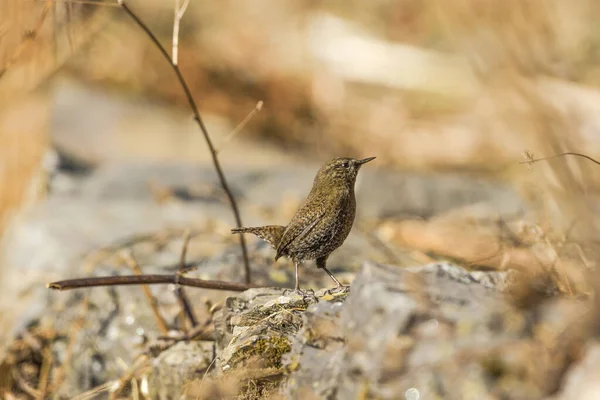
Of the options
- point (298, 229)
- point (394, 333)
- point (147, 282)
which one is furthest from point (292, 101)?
point (394, 333)

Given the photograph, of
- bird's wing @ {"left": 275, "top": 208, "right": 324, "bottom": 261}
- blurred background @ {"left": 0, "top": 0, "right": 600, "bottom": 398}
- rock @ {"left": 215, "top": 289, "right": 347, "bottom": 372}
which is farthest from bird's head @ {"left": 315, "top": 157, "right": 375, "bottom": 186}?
blurred background @ {"left": 0, "top": 0, "right": 600, "bottom": 398}

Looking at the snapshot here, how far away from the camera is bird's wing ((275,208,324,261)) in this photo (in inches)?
122

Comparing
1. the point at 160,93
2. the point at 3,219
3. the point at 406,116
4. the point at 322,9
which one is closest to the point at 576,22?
the point at 406,116

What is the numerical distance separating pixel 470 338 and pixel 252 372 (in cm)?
85

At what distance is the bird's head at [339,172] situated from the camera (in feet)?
10.5

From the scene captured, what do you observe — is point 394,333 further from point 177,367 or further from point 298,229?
Answer: point 177,367

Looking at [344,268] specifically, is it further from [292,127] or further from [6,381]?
[292,127]

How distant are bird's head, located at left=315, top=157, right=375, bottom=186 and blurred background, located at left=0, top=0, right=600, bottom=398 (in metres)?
1.32

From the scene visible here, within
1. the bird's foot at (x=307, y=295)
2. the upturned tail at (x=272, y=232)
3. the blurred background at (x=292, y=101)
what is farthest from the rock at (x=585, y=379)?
the blurred background at (x=292, y=101)

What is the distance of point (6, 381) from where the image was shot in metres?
3.75

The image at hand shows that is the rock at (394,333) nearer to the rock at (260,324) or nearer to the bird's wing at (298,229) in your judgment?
the rock at (260,324)

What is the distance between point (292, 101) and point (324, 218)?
688cm

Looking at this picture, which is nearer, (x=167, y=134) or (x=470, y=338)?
(x=470, y=338)

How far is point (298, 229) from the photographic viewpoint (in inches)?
124
